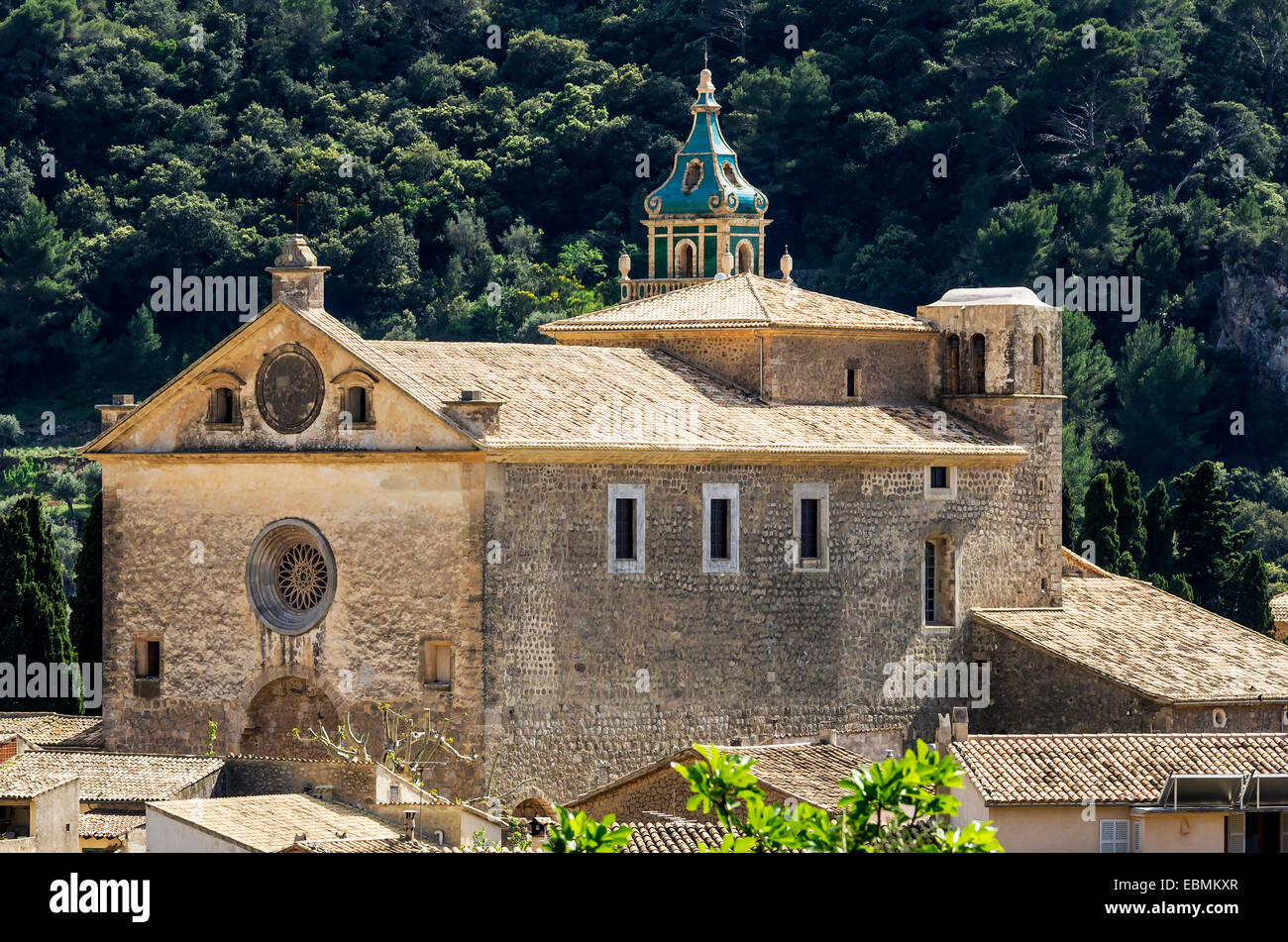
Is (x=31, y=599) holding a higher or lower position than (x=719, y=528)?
lower

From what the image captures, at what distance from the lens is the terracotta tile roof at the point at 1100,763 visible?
35031mm

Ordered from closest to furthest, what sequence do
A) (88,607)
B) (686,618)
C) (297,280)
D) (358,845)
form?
(358,845) < (297,280) < (686,618) < (88,607)

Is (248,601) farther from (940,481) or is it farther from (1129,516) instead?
(1129,516)

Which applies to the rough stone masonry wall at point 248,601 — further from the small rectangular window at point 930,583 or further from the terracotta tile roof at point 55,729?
the small rectangular window at point 930,583

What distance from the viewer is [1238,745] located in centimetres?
3847

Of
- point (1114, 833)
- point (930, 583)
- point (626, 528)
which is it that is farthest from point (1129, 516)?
point (1114, 833)

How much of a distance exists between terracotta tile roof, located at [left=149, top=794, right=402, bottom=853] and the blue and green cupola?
74.7 ft

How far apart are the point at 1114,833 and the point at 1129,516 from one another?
3280 cm

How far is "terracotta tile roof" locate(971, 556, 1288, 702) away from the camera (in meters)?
45.9

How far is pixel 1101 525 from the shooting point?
64.8 metres

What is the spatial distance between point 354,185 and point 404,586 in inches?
2325

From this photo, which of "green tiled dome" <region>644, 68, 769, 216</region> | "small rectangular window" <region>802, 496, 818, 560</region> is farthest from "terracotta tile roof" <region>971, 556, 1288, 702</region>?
"green tiled dome" <region>644, 68, 769, 216</region>

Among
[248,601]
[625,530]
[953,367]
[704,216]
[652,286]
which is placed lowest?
[248,601]
